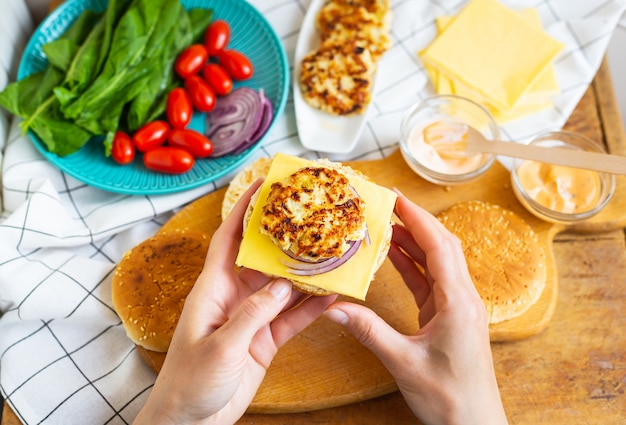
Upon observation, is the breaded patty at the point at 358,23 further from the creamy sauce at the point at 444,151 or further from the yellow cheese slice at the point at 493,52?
the creamy sauce at the point at 444,151

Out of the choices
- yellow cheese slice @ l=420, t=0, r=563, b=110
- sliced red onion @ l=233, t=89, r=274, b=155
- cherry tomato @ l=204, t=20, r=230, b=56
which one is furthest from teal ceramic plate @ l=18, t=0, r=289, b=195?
yellow cheese slice @ l=420, t=0, r=563, b=110

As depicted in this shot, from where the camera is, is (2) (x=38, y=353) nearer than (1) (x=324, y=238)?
No

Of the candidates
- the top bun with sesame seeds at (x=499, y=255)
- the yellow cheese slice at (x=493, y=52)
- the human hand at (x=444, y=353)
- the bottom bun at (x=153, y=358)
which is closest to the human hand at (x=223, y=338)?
the human hand at (x=444, y=353)

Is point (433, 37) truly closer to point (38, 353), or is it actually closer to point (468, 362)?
point (468, 362)

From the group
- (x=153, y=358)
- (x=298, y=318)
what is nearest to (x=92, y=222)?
(x=153, y=358)

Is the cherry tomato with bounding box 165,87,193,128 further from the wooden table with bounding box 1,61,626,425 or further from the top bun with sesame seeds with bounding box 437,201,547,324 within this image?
the wooden table with bounding box 1,61,626,425

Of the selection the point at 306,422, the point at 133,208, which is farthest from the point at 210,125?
the point at 306,422
